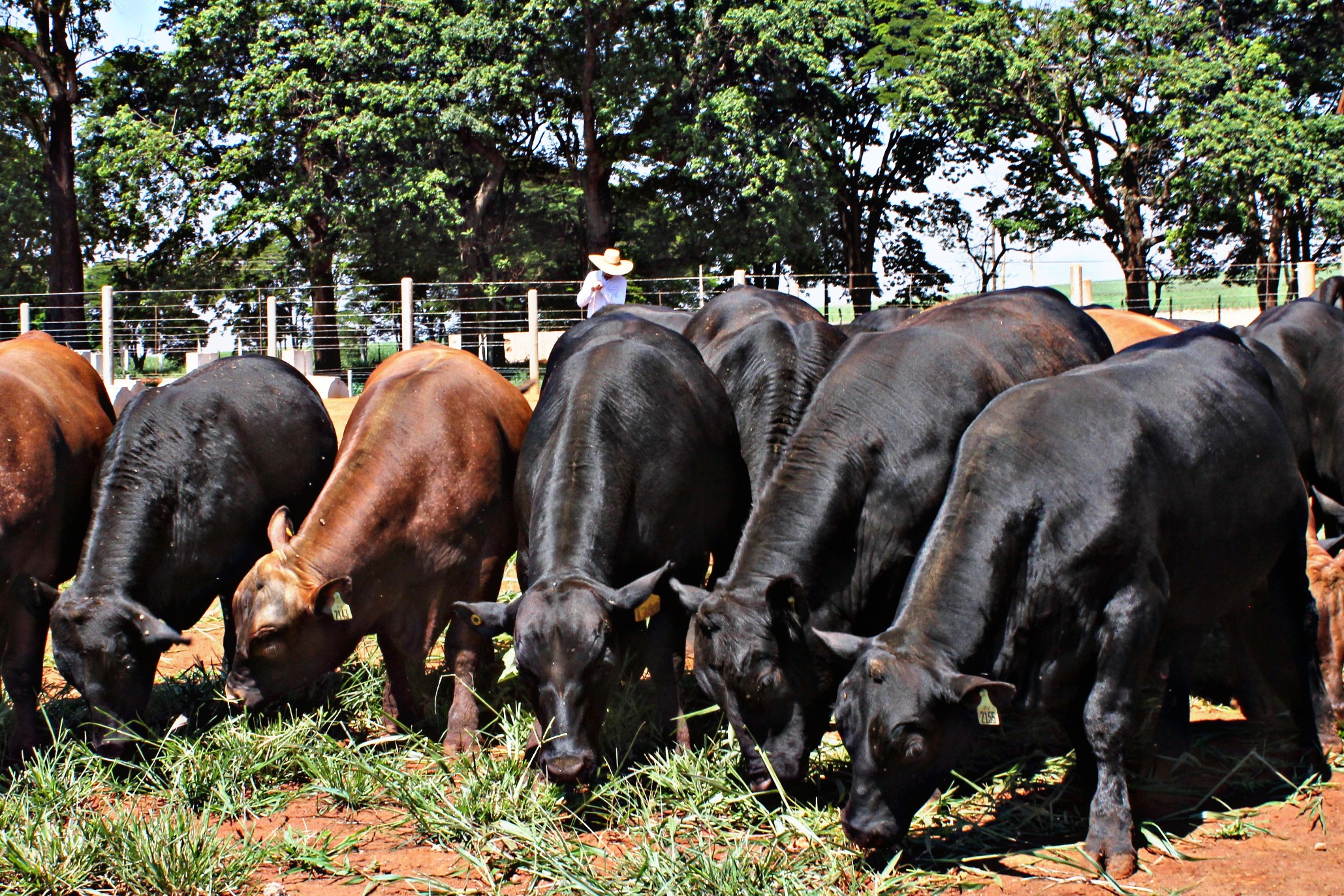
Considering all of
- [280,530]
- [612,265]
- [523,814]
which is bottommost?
[523,814]

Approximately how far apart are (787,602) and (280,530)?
273 cm

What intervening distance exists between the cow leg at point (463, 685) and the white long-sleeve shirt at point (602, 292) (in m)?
7.00

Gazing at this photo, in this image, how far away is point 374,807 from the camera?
516 centimetres

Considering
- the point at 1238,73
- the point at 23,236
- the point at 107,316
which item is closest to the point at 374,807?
the point at 107,316

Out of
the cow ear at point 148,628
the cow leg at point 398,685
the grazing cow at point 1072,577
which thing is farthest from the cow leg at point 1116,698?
the cow ear at point 148,628

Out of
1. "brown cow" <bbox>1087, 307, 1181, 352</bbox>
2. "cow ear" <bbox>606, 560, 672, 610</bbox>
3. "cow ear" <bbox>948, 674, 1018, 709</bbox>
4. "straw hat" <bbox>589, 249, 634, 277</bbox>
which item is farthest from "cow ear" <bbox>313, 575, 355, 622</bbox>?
"straw hat" <bbox>589, 249, 634, 277</bbox>

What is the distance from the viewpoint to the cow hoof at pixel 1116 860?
4.21 m

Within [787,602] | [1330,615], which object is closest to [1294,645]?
[1330,615]

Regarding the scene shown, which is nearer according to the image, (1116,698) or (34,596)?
(1116,698)

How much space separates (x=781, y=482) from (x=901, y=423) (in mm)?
668

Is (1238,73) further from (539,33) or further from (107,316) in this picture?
(107,316)

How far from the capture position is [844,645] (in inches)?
172

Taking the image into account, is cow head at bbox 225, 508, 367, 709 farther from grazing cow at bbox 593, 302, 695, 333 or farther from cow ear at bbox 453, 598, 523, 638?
grazing cow at bbox 593, 302, 695, 333

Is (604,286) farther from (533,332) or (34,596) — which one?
(34,596)
